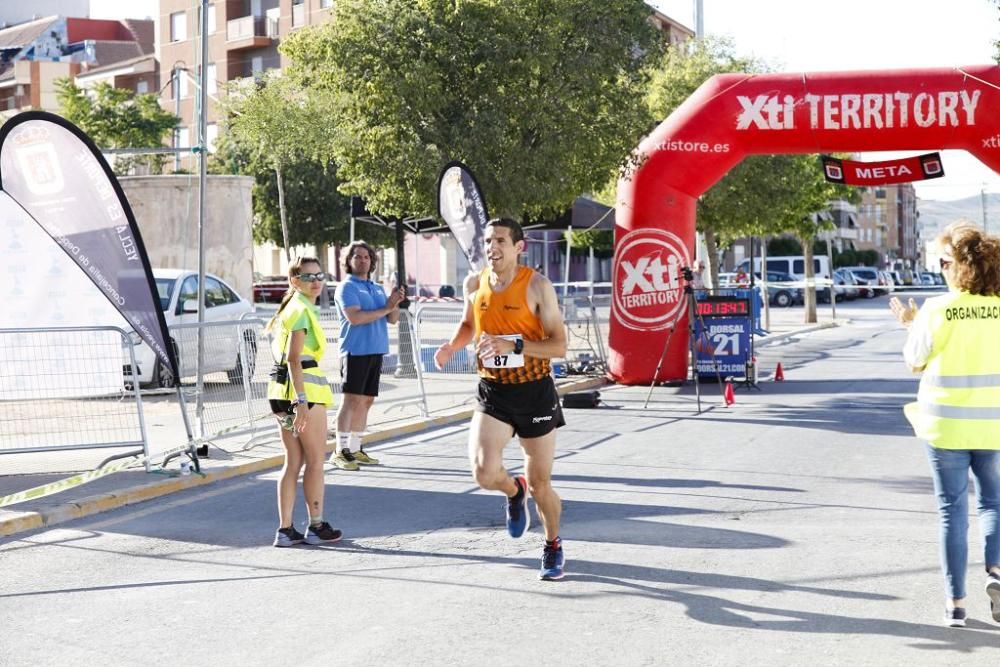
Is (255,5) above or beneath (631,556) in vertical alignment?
above

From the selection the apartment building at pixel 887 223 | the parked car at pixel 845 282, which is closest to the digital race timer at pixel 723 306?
the parked car at pixel 845 282

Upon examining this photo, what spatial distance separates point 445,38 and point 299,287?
10219 mm

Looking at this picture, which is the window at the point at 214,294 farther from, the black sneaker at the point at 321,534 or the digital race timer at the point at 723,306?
the black sneaker at the point at 321,534

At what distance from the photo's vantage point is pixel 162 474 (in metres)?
9.98

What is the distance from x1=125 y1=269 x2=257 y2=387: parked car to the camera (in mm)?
11508

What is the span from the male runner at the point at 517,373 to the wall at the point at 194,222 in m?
18.4

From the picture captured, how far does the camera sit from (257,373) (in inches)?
469

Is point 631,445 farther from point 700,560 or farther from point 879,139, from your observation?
point 879,139

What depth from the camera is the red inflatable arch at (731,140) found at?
54.9ft

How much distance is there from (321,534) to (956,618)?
3671mm

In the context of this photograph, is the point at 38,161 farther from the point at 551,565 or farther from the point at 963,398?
the point at 963,398

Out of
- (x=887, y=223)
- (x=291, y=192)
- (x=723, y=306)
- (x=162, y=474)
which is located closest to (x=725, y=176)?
(x=723, y=306)

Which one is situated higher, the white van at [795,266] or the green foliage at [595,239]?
the green foliage at [595,239]

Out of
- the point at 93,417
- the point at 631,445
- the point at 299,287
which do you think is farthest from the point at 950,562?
the point at 93,417
